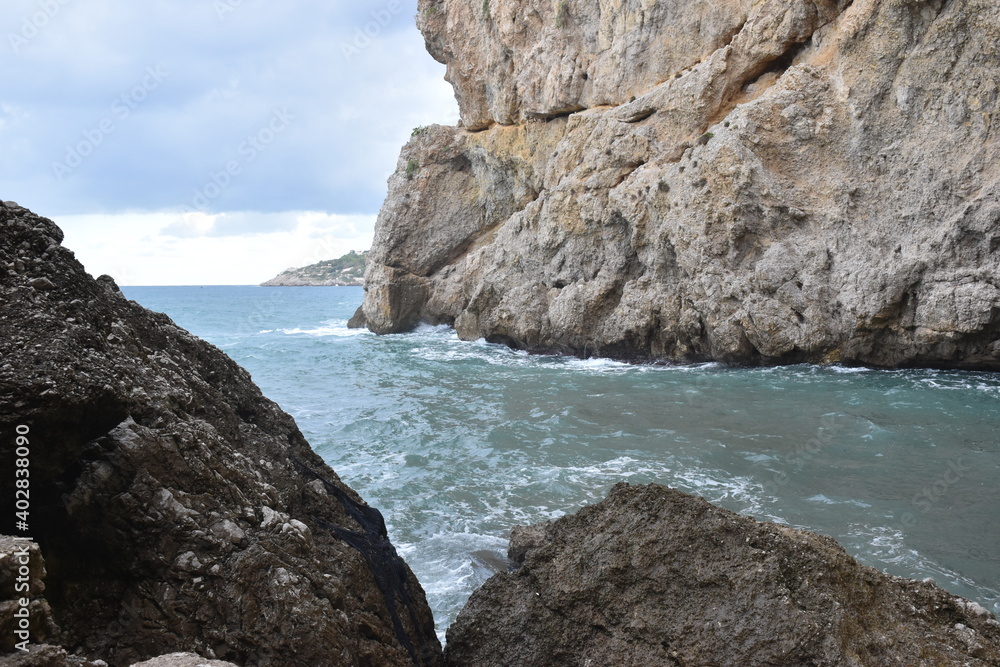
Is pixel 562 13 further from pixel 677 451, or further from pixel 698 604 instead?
pixel 698 604

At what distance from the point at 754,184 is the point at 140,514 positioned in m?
18.7

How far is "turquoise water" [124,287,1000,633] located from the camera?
729 centimetres

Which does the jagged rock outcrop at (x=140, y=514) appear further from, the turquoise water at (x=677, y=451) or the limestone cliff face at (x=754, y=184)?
the limestone cliff face at (x=754, y=184)

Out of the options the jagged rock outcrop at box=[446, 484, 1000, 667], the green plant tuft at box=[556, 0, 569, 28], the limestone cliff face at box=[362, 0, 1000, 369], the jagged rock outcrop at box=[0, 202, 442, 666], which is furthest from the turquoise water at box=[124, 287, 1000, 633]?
the green plant tuft at box=[556, 0, 569, 28]

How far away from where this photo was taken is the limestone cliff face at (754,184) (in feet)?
51.1

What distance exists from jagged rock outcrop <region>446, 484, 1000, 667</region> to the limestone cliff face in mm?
14372

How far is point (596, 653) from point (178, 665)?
2.31 m

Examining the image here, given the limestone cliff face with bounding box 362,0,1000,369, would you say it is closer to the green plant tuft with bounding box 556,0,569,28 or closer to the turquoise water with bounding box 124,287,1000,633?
the green plant tuft with bounding box 556,0,569,28

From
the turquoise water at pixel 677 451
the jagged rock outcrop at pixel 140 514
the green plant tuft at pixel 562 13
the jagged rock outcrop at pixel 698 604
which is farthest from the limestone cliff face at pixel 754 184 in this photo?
the jagged rock outcrop at pixel 140 514

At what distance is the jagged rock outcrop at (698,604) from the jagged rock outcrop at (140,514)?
0.89 metres

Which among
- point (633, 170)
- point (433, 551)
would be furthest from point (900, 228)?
point (433, 551)

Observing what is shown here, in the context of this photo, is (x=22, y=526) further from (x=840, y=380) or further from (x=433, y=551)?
(x=840, y=380)

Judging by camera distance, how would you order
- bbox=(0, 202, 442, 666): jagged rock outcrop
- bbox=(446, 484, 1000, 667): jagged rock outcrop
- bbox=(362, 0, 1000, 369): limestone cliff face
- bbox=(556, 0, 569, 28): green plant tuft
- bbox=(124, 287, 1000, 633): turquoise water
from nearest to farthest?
bbox=(0, 202, 442, 666): jagged rock outcrop → bbox=(446, 484, 1000, 667): jagged rock outcrop → bbox=(124, 287, 1000, 633): turquoise water → bbox=(362, 0, 1000, 369): limestone cliff face → bbox=(556, 0, 569, 28): green plant tuft

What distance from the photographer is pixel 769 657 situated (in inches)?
130
